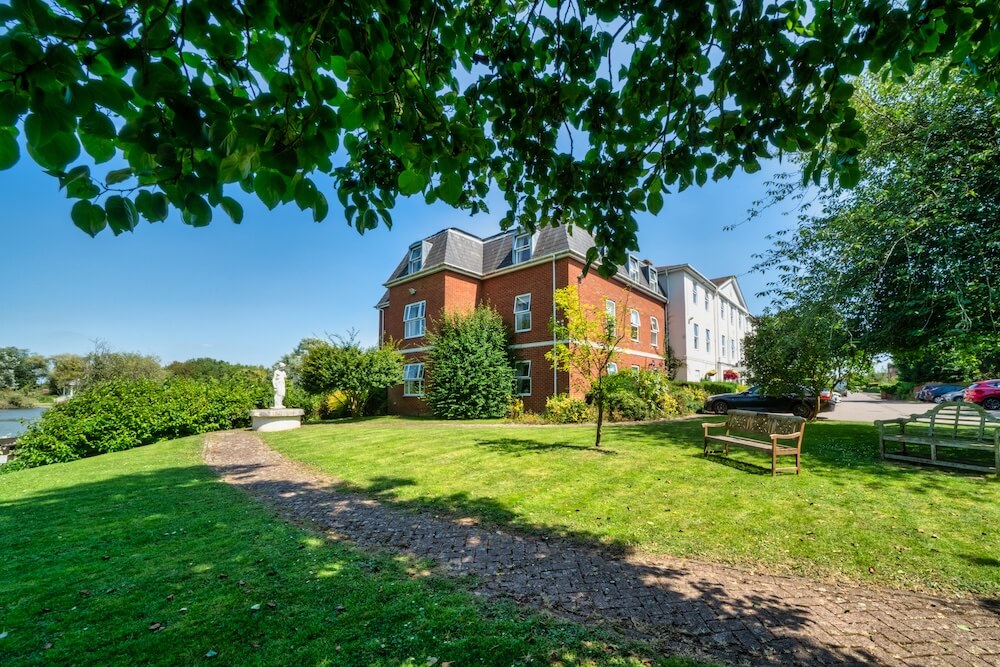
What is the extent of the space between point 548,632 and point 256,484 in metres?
7.27

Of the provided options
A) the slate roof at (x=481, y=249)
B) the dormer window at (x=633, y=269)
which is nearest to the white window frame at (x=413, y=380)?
the slate roof at (x=481, y=249)

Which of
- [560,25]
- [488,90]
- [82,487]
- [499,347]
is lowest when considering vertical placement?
[82,487]

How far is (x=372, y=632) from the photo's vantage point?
3.18 metres

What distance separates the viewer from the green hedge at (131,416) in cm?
1362

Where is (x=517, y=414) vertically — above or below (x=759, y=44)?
below

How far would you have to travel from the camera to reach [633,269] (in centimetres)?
2517

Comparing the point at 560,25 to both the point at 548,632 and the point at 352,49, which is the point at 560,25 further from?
the point at 548,632

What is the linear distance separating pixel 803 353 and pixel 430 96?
16150 millimetres

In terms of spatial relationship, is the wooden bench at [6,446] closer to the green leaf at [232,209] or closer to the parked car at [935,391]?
the green leaf at [232,209]

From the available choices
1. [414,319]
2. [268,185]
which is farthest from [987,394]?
[268,185]

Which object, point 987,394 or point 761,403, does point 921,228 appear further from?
point 987,394

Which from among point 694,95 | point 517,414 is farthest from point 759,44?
point 517,414

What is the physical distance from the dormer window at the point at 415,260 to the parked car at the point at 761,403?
56.9 feet

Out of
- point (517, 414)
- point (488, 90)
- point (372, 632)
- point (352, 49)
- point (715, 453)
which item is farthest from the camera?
point (517, 414)
